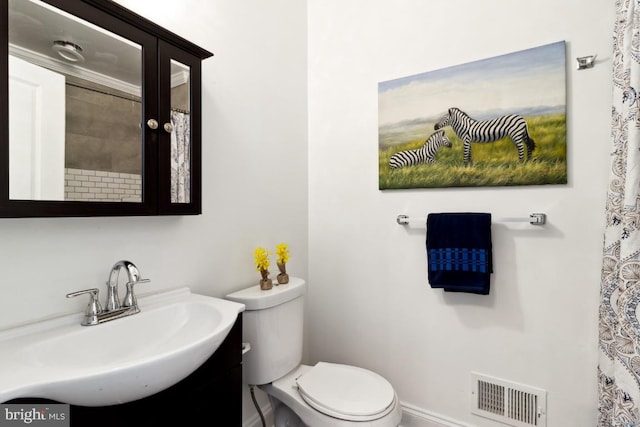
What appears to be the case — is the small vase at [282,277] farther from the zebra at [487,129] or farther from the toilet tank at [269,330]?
the zebra at [487,129]

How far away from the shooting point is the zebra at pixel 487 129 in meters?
1.41

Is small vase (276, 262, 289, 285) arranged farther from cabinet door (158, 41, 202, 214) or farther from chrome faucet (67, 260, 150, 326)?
chrome faucet (67, 260, 150, 326)

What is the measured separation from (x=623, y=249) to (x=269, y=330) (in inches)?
50.8

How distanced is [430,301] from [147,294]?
1.28m

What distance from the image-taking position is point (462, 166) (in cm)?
154

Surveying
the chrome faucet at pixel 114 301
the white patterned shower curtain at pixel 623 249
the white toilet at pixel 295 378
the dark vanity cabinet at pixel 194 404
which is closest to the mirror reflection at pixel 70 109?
the chrome faucet at pixel 114 301

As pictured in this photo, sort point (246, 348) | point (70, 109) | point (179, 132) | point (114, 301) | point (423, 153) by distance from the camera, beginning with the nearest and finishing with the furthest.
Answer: point (70, 109) < point (114, 301) < point (179, 132) < point (246, 348) < point (423, 153)

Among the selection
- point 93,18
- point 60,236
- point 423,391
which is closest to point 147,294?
point 60,236

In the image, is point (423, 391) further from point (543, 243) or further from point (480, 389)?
point (543, 243)

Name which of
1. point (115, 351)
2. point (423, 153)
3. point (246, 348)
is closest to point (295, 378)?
point (246, 348)

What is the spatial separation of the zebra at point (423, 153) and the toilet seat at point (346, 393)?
1.05 meters

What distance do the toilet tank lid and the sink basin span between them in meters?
0.18

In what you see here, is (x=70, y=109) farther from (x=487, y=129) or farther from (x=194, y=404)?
(x=487, y=129)

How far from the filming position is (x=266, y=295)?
137 centimetres
